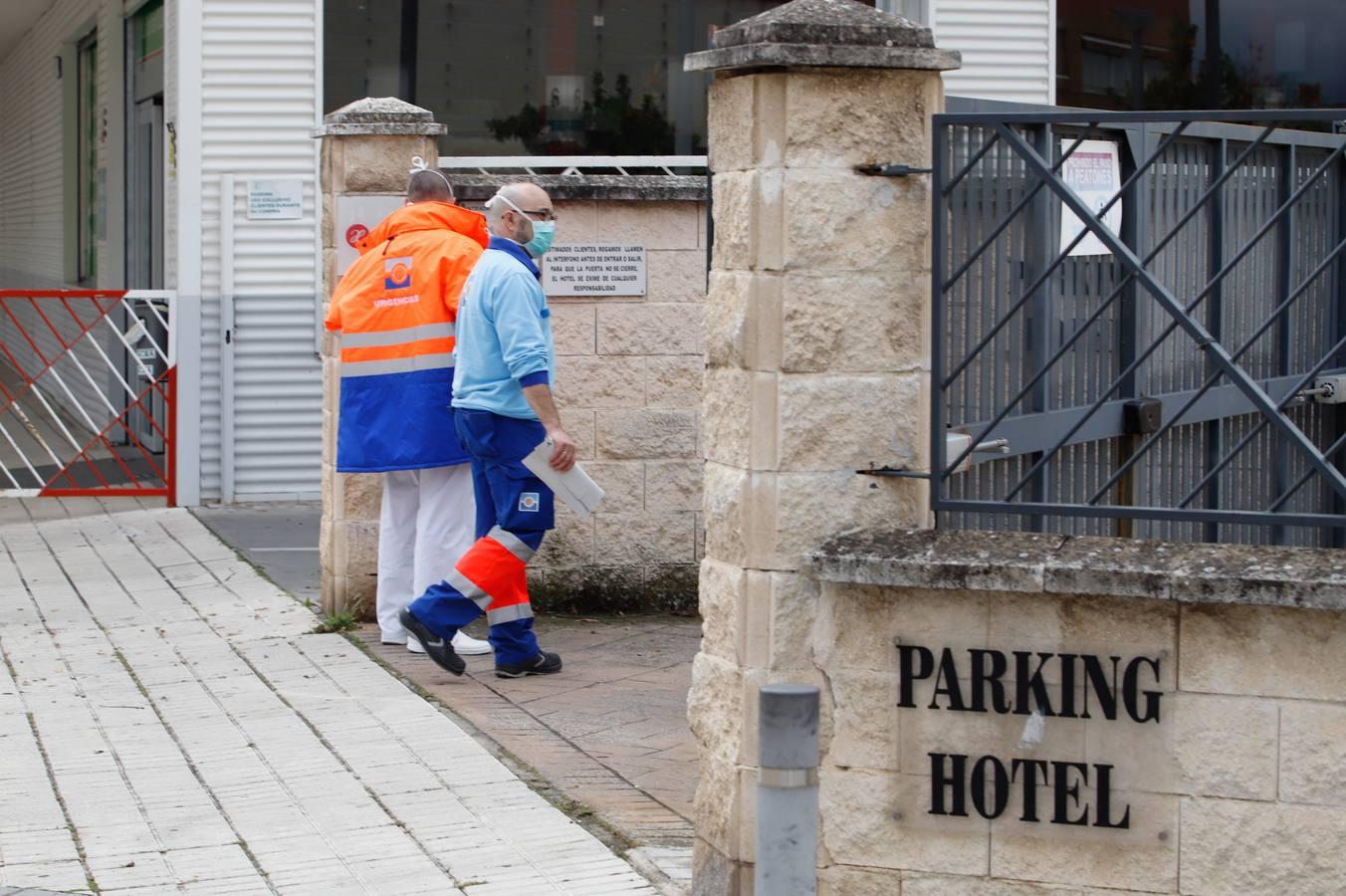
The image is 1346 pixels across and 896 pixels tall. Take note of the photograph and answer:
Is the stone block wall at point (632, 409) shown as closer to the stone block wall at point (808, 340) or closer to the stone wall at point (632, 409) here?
the stone wall at point (632, 409)

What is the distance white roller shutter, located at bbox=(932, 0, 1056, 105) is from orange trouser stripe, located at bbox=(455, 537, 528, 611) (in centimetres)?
745

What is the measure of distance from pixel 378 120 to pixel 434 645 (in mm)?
2676

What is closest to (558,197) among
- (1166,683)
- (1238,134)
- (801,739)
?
(1238,134)

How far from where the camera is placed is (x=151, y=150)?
16375 mm

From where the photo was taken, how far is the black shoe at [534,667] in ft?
26.6

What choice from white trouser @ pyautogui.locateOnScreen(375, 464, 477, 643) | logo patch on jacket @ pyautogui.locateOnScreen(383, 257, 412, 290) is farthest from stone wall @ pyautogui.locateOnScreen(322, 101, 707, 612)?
logo patch on jacket @ pyautogui.locateOnScreen(383, 257, 412, 290)

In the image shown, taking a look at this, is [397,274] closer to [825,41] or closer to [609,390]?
[609,390]

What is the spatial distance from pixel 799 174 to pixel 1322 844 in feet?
6.43

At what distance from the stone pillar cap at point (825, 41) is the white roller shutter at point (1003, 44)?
31.0 feet

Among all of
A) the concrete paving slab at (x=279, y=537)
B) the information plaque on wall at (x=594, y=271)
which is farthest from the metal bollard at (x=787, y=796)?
the concrete paving slab at (x=279, y=537)

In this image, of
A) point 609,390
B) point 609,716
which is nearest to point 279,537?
point 609,390

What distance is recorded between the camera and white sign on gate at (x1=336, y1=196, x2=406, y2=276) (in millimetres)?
9383

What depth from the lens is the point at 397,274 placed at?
852 cm

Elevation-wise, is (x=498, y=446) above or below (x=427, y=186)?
below
